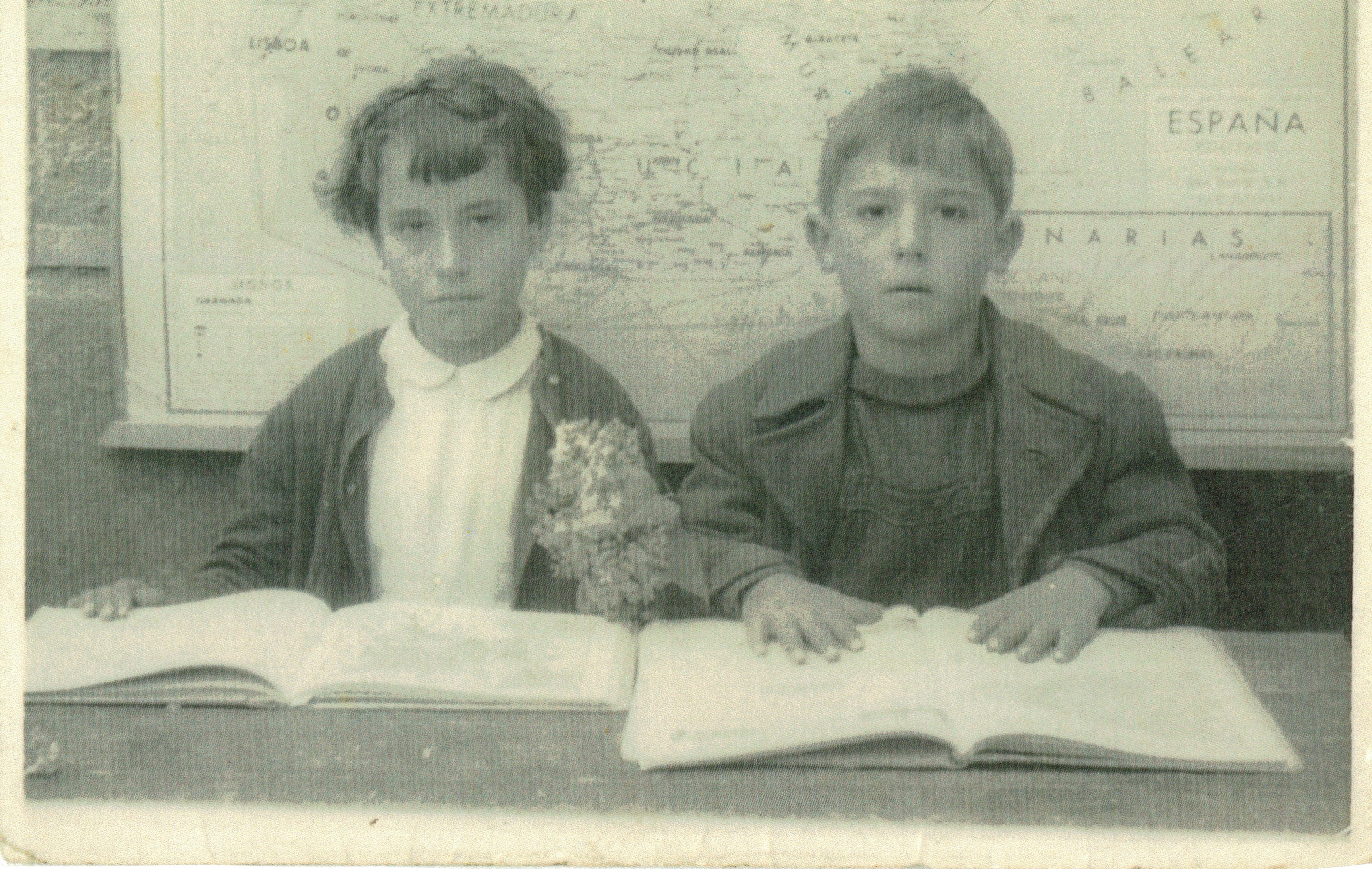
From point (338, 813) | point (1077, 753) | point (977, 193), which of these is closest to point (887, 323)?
point (977, 193)

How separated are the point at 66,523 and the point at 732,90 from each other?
106 centimetres

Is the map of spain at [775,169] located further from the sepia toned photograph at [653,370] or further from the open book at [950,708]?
the open book at [950,708]

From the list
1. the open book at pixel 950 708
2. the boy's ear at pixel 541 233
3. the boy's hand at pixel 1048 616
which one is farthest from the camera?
the boy's ear at pixel 541 233

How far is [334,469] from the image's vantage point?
188 cm

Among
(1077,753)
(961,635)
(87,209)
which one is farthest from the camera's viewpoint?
(87,209)

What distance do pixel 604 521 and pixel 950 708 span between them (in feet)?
1.58

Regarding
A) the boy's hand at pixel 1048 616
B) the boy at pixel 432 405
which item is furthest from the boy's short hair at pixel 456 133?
the boy's hand at pixel 1048 616

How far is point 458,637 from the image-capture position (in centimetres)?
180

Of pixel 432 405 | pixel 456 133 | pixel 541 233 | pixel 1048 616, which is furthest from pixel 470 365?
pixel 1048 616

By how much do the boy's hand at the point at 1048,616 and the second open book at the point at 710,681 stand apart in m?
0.02

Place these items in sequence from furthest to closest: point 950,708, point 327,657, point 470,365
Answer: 1. point 470,365
2. point 327,657
3. point 950,708

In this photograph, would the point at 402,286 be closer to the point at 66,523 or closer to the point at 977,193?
the point at 66,523

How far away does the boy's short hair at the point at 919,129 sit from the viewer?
180 centimetres

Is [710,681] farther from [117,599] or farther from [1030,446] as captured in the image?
[117,599]
